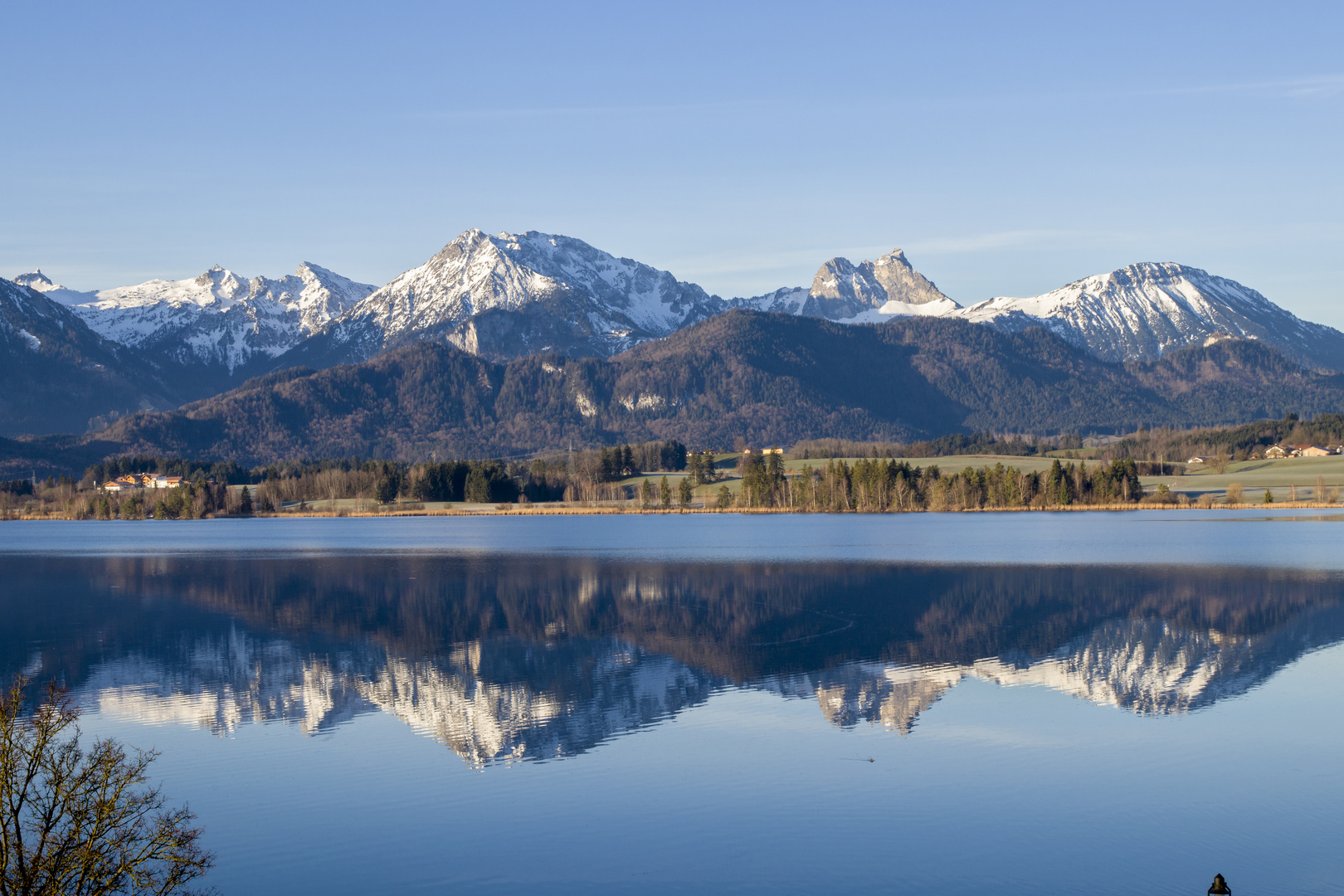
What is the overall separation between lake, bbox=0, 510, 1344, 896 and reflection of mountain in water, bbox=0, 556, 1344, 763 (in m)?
0.21

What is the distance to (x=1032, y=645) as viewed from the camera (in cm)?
3941

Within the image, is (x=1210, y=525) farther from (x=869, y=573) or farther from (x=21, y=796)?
(x=21, y=796)

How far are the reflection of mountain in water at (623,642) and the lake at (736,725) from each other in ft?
0.70

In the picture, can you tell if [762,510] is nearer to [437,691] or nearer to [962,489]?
[962,489]

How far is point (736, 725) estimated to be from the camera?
92.1 ft

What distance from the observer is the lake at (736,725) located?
18.9 m

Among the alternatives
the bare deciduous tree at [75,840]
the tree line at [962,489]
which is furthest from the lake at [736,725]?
the tree line at [962,489]

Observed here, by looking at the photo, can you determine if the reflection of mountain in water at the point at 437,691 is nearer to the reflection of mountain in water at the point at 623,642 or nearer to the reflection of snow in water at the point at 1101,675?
the reflection of mountain in water at the point at 623,642

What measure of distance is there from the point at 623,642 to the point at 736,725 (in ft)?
43.7

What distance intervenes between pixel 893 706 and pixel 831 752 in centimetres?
509

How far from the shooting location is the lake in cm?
1889

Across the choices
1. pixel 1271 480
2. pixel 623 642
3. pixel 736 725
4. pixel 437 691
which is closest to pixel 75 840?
pixel 736 725

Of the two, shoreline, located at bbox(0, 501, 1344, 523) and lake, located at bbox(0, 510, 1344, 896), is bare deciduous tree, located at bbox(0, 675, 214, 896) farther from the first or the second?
shoreline, located at bbox(0, 501, 1344, 523)

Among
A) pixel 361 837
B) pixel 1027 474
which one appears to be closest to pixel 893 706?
pixel 361 837
